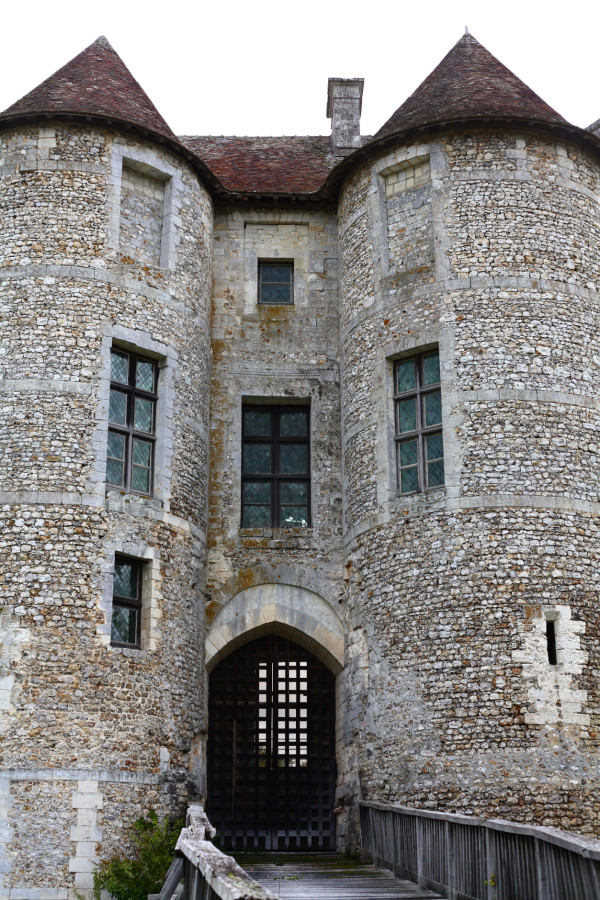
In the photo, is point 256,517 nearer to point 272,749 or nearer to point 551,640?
point 272,749

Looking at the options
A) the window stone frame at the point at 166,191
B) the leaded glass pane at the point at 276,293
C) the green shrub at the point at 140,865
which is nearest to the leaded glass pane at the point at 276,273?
the leaded glass pane at the point at 276,293

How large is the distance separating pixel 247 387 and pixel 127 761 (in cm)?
643

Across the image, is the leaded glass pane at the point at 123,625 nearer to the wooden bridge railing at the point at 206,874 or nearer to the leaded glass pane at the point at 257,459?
the leaded glass pane at the point at 257,459

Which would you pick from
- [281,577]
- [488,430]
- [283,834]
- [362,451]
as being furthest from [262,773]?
[488,430]

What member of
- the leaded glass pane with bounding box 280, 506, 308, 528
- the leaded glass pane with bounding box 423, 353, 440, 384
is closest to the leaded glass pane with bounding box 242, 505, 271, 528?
the leaded glass pane with bounding box 280, 506, 308, 528

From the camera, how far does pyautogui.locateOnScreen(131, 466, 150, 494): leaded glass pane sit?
16438 mm

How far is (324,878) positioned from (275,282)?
1008cm

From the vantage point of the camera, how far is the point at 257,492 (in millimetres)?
18484

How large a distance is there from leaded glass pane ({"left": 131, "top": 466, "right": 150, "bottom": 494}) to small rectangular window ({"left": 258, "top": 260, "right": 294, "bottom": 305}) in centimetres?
423

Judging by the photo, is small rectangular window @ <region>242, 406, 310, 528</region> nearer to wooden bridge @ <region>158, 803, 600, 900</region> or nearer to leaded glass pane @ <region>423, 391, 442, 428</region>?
leaded glass pane @ <region>423, 391, 442, 428</region>

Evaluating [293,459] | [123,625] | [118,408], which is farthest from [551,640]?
[118,408]

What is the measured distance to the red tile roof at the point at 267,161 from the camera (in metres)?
20.0

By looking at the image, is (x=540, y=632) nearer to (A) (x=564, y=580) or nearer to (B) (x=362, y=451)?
(A) (x=564, y=580)

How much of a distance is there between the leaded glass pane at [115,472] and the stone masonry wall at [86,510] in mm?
318
